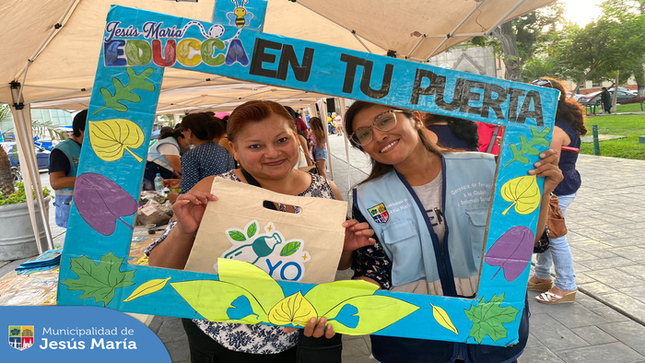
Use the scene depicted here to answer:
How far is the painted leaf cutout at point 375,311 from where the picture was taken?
1233mm

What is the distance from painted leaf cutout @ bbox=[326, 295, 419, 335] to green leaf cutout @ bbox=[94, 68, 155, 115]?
2.64 ft

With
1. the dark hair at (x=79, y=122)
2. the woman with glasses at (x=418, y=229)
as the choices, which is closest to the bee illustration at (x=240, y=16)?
the woman with glasses at (x=418, y=229)

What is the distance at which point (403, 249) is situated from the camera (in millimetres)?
1412

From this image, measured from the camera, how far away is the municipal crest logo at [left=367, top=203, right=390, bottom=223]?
4.75 ft

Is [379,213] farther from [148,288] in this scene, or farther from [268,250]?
Answer: [148,288]

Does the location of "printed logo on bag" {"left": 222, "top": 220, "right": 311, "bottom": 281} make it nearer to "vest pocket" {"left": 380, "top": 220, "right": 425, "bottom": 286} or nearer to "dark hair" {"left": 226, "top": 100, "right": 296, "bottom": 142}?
"vest pocket" {"left": 380, "top": 220, "right": 425, "bottom": 286}

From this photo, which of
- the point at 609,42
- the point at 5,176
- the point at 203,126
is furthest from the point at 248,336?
the point at 609,42

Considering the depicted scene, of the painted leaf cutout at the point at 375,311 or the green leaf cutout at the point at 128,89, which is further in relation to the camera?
the painted leaf cutout at the point at 375,311

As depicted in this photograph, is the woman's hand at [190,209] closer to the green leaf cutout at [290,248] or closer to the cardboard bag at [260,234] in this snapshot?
the cardboard bag at [260,234]

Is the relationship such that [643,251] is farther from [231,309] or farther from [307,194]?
[231,309]

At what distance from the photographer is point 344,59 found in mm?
1129

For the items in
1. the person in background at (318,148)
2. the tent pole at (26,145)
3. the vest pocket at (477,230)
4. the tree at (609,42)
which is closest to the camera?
the vest pocket at (477,230)

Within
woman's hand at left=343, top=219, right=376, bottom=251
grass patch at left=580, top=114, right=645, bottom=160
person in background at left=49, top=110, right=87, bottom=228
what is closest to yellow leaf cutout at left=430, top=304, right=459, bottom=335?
woman's hand at left=343, top=219, right=376, bottom=251

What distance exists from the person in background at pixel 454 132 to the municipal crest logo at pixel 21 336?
112 inches
